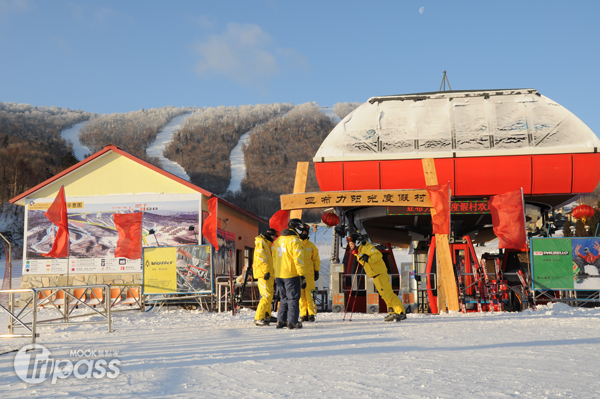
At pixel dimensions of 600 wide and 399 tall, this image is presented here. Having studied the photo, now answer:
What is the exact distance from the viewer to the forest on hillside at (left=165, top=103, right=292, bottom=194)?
98.7 metres

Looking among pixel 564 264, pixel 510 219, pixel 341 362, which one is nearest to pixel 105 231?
pixel 510 219

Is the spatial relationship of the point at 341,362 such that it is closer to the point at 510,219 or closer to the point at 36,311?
the point at 36,311

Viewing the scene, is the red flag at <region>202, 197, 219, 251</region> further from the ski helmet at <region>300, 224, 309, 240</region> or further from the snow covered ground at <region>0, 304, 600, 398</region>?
the snow covered ground at <region>0, 304, 600, 398</region>

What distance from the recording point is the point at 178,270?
15.6 metres

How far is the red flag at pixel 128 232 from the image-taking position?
1814 centimetres

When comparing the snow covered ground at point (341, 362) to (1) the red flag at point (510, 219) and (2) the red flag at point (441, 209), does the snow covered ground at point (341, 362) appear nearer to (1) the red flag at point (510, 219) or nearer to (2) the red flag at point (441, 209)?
(2) the red flag at point (441, 209)

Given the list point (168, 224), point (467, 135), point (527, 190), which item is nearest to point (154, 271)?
point (168, 224)

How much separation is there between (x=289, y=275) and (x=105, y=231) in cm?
1319

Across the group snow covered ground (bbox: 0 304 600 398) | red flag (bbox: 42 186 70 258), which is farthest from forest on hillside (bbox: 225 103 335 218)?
snow covered ground (bbox: 0 304 600 398)

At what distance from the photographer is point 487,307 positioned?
14.3m

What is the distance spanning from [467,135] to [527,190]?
96.2 inches

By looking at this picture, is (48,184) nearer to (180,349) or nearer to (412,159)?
(412,159)

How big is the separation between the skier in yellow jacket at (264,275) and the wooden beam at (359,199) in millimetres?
4349

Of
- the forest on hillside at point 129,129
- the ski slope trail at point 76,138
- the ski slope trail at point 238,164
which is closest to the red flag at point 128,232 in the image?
the ski slope trail at point 238,164
